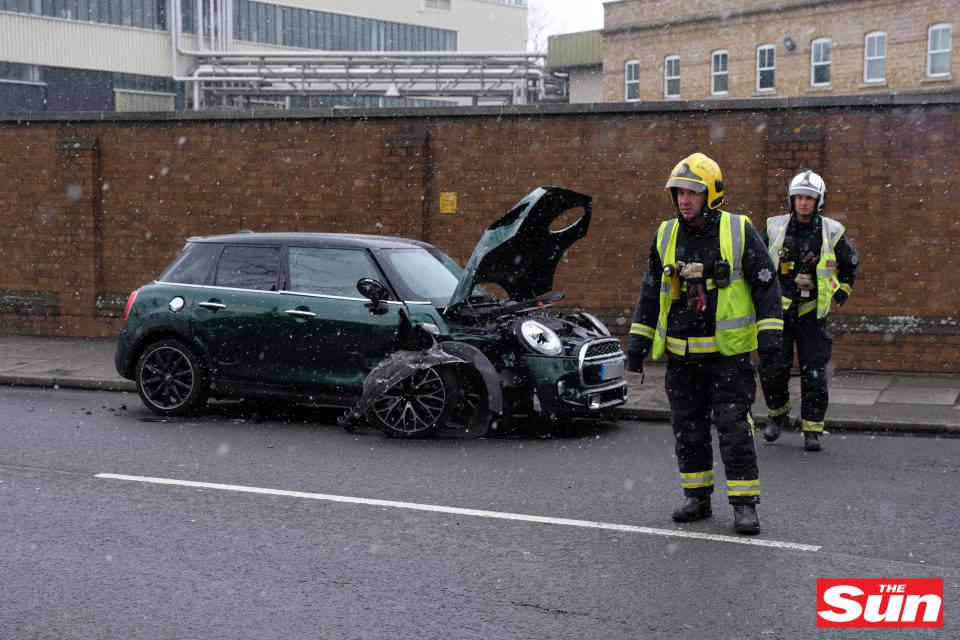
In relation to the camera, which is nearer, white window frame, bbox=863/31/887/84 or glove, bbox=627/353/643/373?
glove, bbox=627/353/643/373

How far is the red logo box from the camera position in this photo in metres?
4.74

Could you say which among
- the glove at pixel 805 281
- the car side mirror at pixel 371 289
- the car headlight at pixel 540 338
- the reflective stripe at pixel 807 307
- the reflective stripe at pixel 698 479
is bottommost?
the reflective stripe at pixel 698 479

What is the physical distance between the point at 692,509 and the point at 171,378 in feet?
17.6

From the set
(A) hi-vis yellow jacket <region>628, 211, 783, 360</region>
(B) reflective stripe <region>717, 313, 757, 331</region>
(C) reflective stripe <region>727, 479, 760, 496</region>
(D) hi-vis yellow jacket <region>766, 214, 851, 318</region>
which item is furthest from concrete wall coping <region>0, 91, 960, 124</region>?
(C) reflective stripe <region>727, 479, 760, 496</region>

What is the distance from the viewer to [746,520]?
238 inches

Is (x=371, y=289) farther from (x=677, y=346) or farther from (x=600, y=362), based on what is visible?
(x=677, y=346)

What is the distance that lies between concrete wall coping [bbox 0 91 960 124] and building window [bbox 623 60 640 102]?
35179mm

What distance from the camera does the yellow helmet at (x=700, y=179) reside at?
5.94 meters

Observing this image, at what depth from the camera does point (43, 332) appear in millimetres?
16422

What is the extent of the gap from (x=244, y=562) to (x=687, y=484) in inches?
95.5

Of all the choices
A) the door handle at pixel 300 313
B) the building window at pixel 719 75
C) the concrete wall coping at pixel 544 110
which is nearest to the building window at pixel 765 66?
the building window at pixel 719 75

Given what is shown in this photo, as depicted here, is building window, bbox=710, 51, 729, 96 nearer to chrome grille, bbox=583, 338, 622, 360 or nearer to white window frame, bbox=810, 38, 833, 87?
white window frame, bbox=810, 38, 833, 87

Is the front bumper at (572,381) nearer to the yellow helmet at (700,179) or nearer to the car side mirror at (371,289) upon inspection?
the car side mirror at (371,289)

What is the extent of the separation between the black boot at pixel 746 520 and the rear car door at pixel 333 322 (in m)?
3.76
